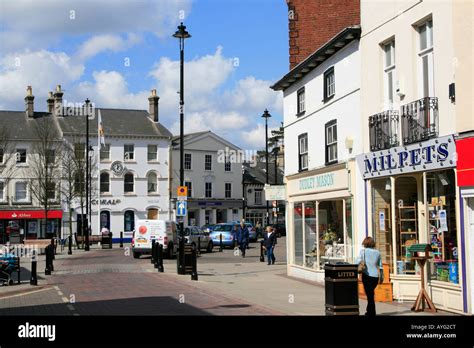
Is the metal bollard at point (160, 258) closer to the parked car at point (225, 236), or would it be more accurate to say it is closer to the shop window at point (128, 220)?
the parked car at point (225, 236)

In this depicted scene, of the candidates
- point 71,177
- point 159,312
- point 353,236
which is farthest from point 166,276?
point 71,177

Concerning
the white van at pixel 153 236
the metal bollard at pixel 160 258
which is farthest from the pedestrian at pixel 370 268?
the white van at pixel 153 236

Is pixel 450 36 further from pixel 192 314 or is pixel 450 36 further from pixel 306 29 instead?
pixel 306 29

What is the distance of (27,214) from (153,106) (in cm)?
1728

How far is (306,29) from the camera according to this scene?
2450 centimetres

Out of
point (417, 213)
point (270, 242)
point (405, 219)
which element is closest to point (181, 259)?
point (270, 242)

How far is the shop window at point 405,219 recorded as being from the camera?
1634 centimetres

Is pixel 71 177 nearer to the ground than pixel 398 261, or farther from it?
farther from it

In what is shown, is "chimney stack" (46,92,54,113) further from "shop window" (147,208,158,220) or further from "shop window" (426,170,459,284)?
"shop window" (426,170,459,284)

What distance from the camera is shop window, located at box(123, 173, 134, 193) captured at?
62.6 m

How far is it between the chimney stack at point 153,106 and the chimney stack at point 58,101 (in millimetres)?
9060

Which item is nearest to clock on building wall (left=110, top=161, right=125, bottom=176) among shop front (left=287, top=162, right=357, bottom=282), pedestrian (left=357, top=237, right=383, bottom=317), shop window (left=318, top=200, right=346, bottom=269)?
shop front (left=287, top=162, right=357, bottom=282)
